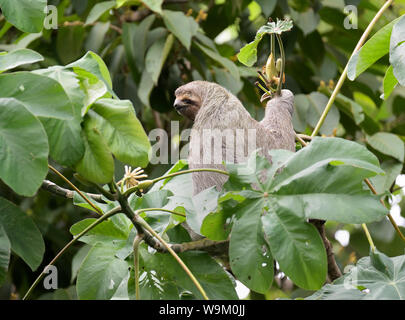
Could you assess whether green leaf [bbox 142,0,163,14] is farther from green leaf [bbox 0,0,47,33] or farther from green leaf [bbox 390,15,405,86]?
green leaf [bbox 390,15,405,86]

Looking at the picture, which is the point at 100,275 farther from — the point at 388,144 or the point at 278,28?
the point at 388,144

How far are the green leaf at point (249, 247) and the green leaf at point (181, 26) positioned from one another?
7.92 feet

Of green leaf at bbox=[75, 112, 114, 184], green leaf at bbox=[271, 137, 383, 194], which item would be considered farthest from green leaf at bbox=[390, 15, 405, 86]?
green leaf at bbox=[75, 112, 114, 184]

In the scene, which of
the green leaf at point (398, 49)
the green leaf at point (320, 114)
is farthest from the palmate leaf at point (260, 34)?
the green leaf at point (320, 114)

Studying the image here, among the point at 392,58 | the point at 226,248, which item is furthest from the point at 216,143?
the point at 392,58

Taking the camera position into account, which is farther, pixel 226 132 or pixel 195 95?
pixel 195 95

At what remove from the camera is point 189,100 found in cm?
327

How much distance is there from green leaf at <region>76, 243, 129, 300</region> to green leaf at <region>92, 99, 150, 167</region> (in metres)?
0.49

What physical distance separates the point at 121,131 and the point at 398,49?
98cm

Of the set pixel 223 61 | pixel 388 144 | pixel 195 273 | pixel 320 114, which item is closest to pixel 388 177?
pixel 388 144

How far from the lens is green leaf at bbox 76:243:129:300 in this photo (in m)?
2.05
